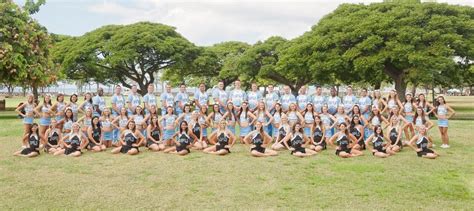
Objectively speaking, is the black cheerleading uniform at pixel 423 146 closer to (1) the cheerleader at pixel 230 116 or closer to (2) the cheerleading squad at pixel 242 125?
(2) the cheerleading squad at pixel 242 125

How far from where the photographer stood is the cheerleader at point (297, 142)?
8.79 m

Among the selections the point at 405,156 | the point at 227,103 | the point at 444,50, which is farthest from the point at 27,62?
the point at 444,50

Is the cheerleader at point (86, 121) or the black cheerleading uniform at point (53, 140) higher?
the cheerleader at point (86, 121)

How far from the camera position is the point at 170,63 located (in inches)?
988

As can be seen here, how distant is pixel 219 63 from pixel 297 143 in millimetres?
23469

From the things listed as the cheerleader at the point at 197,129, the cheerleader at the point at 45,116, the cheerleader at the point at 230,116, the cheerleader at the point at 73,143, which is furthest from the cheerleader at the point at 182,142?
the cheerleader at the point at 45,116

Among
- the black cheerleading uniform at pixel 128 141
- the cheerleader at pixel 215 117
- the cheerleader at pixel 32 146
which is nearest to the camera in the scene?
the cheerleader at pixel 32 146

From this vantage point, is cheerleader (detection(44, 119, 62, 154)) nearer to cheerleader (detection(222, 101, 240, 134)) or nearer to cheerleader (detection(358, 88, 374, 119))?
cheerleader (detection(222, 101, 240, 134))

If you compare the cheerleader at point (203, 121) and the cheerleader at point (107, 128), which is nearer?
the cheerleader at point (107, 128)

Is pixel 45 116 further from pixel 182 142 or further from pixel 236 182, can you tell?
pixel 236 182

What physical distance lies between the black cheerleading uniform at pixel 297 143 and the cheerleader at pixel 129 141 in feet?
11.4

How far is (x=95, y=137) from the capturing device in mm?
9898

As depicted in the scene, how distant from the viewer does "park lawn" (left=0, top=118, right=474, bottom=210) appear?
17.7ft

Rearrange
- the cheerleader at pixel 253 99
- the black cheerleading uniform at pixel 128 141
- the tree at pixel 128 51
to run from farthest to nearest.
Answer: the tree at pixel 128 51
the cheerleader at pixel 253 99
the black cheerleading uniform at pixel 128 141
